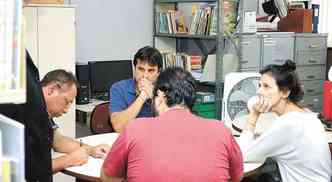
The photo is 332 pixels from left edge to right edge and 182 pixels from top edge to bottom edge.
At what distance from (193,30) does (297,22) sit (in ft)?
3.55

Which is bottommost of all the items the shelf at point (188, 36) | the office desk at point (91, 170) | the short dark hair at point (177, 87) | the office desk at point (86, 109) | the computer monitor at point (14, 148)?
the office desk at point (91, 170)

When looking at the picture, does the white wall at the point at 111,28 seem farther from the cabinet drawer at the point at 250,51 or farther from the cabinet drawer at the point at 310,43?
the cabinet drawer at the point at 310,43

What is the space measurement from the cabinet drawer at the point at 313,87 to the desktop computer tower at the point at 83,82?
2181 millimetres

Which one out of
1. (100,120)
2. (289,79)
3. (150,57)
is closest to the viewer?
(289,79)

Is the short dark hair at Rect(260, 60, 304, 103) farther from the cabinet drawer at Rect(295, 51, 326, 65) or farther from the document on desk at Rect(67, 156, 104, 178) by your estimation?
the cabinet drawer at Rect(295, 51, 326, 65)

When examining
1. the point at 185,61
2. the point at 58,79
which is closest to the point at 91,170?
the point at 58,79

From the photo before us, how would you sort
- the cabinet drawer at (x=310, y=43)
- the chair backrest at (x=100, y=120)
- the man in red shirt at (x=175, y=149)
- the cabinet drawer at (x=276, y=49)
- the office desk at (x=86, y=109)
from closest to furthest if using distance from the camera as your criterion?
the man in red shirt at (x=175, y=149), the chair backrest at (x=100, y=120), the office desk at (x=86, y=109), the cabinet drawer at (x=276, y=49), the cabinet drawer at (x=310, y=43)

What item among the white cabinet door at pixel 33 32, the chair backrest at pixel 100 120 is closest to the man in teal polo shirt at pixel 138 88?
the chair backrest at pixel 100 120

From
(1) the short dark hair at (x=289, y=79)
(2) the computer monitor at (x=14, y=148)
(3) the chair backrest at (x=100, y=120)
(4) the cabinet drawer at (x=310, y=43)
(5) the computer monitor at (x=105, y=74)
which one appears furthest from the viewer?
(4) the cabinet drawer at (x=310, y=43)

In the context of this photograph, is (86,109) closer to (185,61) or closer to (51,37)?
(51,37)

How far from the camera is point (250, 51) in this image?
14.1 ft

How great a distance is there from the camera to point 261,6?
514cm

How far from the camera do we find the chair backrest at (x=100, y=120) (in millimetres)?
3248

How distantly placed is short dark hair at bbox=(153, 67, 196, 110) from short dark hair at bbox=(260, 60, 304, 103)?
2.58 feet
